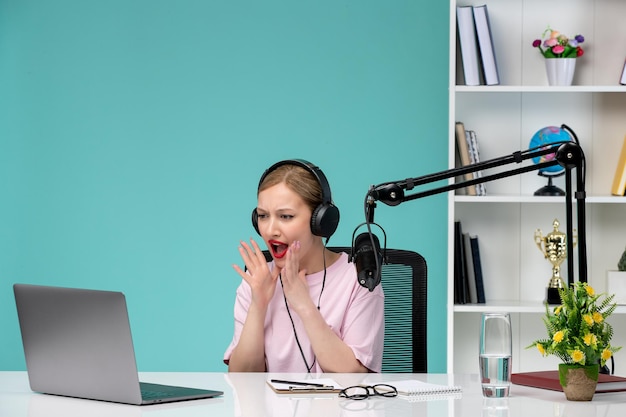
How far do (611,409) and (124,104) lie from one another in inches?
98.9

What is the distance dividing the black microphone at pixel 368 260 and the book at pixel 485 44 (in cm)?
159

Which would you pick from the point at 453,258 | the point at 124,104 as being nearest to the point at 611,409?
the point at 453,258

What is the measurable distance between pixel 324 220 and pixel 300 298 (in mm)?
197

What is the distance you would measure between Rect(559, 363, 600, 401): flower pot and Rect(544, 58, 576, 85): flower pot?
69.1 inches

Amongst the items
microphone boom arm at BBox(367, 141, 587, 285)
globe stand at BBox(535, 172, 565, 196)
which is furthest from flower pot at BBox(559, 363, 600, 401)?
globe stand at BBox(535, 172, 565, 196)

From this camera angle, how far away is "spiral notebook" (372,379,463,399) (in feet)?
5.33

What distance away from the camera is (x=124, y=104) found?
11.5 ft

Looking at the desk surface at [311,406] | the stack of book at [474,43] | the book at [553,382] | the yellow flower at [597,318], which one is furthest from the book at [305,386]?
the stack of book at [474,43]

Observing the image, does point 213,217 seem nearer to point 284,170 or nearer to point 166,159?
point 166,159

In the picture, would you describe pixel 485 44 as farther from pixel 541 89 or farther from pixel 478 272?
pixel 478 272

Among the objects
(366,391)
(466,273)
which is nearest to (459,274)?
(466,273)

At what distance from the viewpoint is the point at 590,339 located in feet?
5.12

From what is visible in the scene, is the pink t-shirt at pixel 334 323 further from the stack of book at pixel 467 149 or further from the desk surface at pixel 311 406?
the stack of book at pixel 467 149

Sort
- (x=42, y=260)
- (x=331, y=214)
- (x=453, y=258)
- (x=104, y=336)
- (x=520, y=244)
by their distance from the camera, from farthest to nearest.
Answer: (x=42, y=260) < (x=520, y=244) < (x=453, y=258) < (x=331, y=214) < (x=104, y=336)
